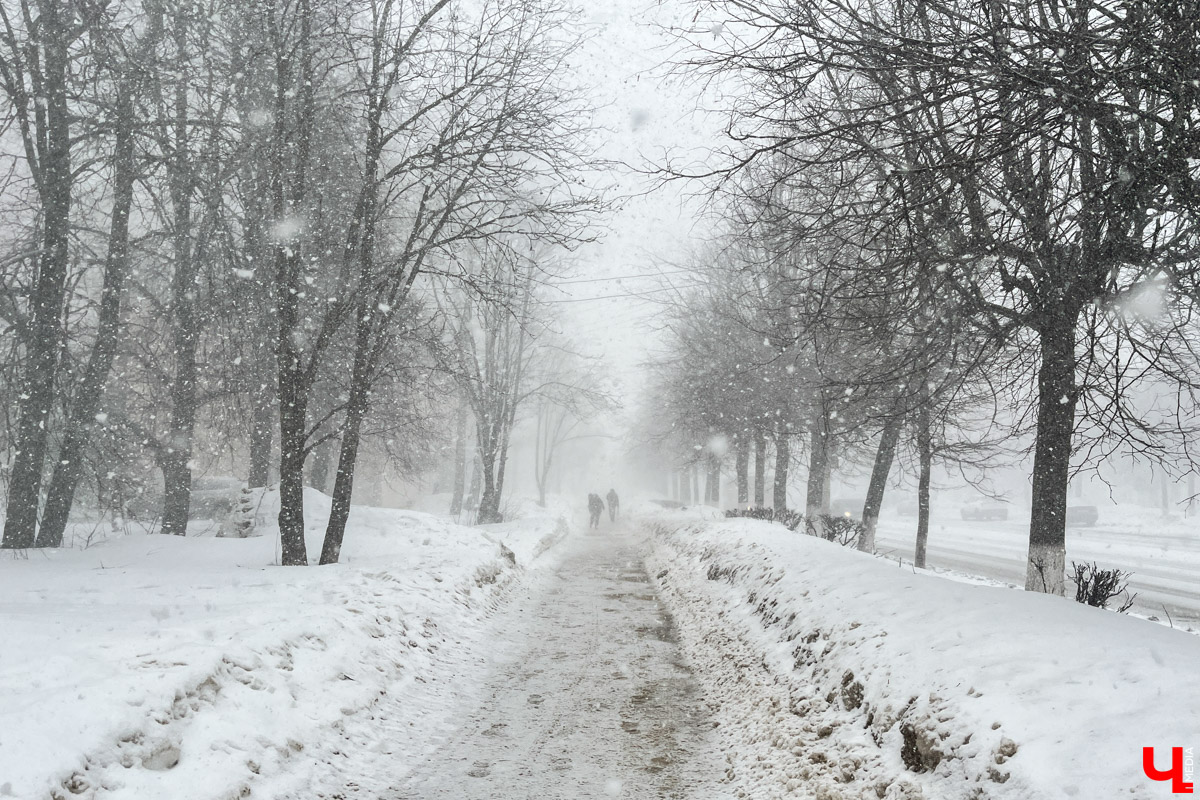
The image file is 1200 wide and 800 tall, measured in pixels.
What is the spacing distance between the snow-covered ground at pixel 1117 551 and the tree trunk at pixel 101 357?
14648 millimetres

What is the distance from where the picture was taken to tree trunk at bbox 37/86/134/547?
33.4 ft

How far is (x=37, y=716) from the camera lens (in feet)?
11.5

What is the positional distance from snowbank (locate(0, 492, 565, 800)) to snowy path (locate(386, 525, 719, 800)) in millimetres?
829

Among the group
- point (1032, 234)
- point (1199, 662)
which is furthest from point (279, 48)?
point (1199, 662)

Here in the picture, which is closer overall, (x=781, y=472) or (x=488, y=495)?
(x=781, y=472)

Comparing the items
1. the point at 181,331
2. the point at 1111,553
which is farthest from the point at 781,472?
the point at 181,331

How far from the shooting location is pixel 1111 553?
22953 millimetres

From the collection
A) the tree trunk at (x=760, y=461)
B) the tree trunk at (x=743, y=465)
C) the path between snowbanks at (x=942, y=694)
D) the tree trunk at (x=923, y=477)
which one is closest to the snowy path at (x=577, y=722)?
the path between snowbanks at (x=942, y=694)

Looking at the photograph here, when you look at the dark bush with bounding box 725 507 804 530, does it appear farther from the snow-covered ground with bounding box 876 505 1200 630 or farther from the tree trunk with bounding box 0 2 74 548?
the tree trunk with bounding box 0 2 74 548

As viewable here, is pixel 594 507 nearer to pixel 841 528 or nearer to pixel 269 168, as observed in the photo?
pixel 841 528

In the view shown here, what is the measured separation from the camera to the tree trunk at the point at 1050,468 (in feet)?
23.0

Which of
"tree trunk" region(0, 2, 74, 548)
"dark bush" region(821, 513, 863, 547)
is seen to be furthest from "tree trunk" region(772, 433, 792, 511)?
"tree trunk" region(0, 2, 74, 548)

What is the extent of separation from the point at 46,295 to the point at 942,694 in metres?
12.0

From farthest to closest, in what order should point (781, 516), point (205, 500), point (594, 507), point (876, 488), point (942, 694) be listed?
point (594, 507) < point (205, 500) < point (781, 516) < point (876, 488) < point (942, 694)
